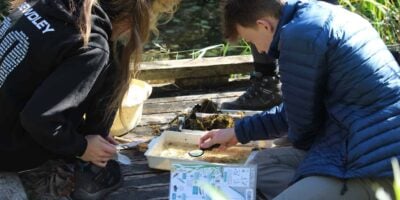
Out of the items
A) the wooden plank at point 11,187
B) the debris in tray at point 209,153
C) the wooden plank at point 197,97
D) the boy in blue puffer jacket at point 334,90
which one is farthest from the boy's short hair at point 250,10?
the wooden plank at point 197,97

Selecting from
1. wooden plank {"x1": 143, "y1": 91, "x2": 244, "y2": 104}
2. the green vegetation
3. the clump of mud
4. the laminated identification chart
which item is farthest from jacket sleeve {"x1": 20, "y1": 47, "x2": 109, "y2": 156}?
the green vegetation

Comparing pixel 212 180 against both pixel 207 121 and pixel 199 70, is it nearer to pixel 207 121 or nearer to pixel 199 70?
pixel 207 121

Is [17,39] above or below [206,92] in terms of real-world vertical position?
above

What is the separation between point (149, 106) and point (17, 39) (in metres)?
1.40

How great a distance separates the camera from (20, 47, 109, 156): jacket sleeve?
6.73ft

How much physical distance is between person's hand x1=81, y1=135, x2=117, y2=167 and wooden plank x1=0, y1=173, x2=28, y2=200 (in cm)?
24

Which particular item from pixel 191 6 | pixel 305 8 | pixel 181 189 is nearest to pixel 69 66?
pixel 181 189

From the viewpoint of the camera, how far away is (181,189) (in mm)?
2248

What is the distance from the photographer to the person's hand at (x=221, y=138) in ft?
8.29

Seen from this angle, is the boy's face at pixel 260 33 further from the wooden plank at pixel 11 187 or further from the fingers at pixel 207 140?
the wooden plank at pixel 11 187

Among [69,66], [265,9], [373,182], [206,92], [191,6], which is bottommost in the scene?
[191,6]

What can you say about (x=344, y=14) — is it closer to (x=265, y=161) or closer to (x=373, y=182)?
(x=373, y=182)

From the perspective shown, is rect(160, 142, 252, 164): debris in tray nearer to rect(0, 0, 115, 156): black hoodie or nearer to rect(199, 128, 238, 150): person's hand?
rect(199, 128, 238, 150): person's hand

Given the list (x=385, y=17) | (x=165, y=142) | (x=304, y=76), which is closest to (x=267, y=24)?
(x=304, y=76)
